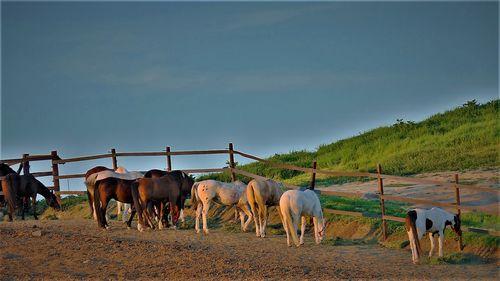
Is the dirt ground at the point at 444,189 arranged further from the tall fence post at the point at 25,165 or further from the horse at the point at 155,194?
the tall fence post at the point at 25,165

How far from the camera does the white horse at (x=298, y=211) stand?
61.5 ft

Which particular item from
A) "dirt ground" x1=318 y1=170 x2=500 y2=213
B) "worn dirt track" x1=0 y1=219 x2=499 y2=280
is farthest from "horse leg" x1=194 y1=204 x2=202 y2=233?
"dirt ground" x1=318 y1=170 x2=500 y2=213

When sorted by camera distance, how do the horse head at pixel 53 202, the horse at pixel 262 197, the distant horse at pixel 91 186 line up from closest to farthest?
1. the horse at pixel 262 197
2. the distant horse at pixel 91 186
3. the horse head at pixel 53 202

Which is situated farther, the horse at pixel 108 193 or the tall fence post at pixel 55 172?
the tall fence post at pixel 55 172

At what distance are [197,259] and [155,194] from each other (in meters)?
4.75

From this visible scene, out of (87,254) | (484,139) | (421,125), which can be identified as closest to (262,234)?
(87,254)

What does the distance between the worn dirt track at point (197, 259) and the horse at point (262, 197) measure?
1.33 ft

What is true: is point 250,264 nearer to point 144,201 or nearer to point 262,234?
point 262,234

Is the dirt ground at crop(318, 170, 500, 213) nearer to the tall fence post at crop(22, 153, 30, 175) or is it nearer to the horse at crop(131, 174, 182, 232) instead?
the horse at crop(131, 174, 182, 232)

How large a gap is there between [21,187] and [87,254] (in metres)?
8.01

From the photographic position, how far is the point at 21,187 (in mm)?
24719

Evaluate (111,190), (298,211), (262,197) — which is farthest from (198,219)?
(298,211)

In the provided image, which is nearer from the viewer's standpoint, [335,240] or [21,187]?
[335,240]

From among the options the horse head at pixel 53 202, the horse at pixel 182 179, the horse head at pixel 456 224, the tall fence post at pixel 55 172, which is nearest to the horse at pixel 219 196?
the horse at pixel 182 179
